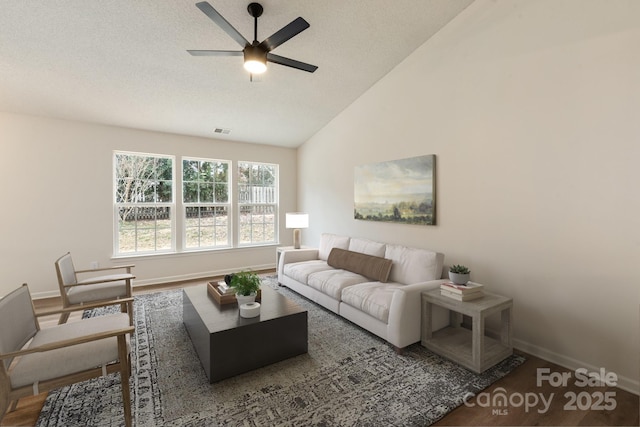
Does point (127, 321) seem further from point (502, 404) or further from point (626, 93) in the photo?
point (626, 93)

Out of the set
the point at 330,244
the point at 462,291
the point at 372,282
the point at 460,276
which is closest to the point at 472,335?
the point at 462,291

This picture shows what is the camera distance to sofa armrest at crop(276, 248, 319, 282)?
4.50 metres

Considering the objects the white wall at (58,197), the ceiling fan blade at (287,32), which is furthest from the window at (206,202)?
the ceiling fan blade at (287,32)

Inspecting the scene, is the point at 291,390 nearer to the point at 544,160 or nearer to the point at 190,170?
the point at 544,160

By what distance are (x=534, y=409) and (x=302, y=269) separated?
275cm

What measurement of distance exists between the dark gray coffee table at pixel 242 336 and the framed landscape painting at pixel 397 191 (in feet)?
6.34

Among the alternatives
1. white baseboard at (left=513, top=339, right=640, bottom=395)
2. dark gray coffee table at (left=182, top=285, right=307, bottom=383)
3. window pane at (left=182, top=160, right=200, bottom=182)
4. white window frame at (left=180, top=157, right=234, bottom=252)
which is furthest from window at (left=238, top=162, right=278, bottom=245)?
white baseboard at (left=513, top=339, right=640, bottom=395)

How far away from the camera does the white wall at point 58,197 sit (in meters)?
3.88

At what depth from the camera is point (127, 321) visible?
83.4 inches

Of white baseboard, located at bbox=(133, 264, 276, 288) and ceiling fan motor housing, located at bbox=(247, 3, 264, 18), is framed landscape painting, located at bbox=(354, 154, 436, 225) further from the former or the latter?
white baseboard, located at bbox=(133, 264, 276, 288)

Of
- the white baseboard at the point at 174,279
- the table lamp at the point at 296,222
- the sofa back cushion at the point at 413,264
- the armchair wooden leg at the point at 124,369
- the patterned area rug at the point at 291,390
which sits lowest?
the patterned area rug at the point at 291,390

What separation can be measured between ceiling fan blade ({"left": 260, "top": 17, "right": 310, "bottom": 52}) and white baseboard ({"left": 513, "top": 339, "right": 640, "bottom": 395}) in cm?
333

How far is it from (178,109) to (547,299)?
4988 mm

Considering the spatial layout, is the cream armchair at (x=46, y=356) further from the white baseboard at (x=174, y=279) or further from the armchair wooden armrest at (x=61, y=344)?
the white baseboard at (x=174, y=279)
